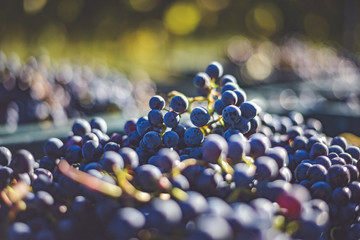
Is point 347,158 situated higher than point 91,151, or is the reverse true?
point 347,158

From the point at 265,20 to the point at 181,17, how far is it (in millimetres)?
1211

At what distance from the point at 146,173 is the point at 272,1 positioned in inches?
190

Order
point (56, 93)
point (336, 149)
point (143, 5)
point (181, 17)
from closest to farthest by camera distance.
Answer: point (336, 149)
point (56, 93)
point (143, 5)
point (181, 17)

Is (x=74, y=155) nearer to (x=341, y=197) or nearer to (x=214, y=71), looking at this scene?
(x=214, y=71)

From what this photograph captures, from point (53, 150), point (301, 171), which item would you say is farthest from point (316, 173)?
point (53, 150)

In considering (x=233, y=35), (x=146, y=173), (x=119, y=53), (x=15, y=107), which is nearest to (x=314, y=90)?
(x=15, y=107)

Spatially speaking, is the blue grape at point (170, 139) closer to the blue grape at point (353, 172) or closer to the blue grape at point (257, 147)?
the blue grape at point (257, 147)

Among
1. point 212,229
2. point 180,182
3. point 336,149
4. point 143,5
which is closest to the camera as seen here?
point 212,229

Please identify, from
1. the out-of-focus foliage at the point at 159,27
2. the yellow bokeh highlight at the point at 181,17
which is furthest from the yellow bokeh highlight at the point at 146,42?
the yellow bokeh highlight at the point at 181,17

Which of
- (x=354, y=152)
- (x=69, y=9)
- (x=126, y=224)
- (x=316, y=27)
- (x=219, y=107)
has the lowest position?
(x=126, y=224)

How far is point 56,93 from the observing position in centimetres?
134

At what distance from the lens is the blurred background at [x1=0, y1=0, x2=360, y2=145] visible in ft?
4.35

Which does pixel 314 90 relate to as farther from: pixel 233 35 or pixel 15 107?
pixel 233 35

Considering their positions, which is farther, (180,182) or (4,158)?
(4,158)
